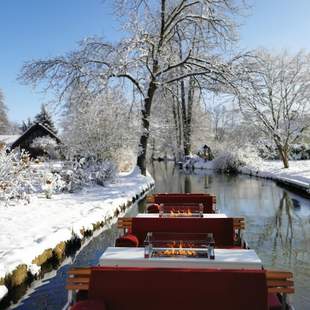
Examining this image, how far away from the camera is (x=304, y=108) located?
33.0 m

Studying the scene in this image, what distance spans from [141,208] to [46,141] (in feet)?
79.9

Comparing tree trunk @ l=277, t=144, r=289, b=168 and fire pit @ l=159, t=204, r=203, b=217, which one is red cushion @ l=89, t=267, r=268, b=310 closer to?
fire pit @ l=159, t=204, r=203, b=217

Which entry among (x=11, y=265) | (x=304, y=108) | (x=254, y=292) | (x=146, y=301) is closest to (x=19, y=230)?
(x=11, y=265)

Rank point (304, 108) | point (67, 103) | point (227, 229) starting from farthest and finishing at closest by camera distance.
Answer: point (304, 108)
point (67, 103)
point (227, 229)

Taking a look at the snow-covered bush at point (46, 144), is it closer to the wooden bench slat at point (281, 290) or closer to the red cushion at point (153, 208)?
the red cushion at point (153, 208)

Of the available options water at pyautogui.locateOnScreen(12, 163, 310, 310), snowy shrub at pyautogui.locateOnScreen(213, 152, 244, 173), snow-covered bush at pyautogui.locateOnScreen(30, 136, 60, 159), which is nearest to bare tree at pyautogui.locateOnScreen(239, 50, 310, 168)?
snowy shrub at pyautogui.locateOnScreen(213, 152, 244, 173)

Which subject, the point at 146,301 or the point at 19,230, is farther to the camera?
the point at 19,230

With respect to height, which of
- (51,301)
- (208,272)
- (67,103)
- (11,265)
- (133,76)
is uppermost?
(133,76)

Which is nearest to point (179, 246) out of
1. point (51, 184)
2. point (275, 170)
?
point (51, 184)

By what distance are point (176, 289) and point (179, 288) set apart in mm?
32

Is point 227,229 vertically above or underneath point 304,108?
underneath

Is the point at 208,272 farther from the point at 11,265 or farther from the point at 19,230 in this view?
the point at 19,230

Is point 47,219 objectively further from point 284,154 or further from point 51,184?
point 284,154

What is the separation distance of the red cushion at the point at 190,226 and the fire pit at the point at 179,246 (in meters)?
1.54
